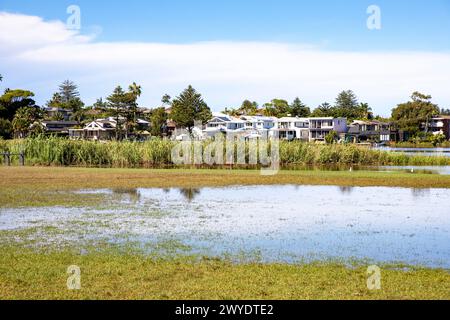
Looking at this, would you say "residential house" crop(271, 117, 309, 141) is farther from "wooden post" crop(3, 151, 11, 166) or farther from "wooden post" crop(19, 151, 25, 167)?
"wooden post" crop(19, 151, 25, 167)

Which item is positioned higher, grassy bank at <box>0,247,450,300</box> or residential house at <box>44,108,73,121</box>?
residential house at <box>44,108,73,121</box>

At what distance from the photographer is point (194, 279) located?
1230 centimetres

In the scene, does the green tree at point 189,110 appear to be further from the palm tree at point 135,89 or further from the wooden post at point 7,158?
the wooden post at point 7,158

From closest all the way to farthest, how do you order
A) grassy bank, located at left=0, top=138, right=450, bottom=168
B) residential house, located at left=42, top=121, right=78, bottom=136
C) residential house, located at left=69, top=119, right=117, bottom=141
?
grassy bank, located at left=0, top=138, right=450, bottom=168
residential house, located at left=69, top=119, right=117, bottom=141
residential house, located at left=42, top=121, right=78, bottom=136

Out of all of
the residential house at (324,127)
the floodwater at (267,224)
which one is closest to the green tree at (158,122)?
the residential house at (324,127)

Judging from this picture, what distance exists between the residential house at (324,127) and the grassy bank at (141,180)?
93630 mm

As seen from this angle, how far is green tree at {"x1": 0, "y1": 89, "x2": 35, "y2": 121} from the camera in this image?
117438 mm

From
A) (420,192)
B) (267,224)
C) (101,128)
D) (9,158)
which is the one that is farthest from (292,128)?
(267,224)

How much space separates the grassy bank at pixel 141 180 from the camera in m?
28.0

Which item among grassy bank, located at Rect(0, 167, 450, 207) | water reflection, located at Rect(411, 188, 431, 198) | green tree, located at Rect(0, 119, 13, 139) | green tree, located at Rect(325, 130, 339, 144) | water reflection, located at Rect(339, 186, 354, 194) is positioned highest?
green tree, located at Rect(0, 119, 13, 139)

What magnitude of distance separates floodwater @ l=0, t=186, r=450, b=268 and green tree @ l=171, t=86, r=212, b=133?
103 metres

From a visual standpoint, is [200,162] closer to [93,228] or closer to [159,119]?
[93,228]

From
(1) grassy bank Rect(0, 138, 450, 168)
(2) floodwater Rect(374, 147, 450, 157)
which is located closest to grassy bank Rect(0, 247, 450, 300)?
(1) grassy bank Rect(0, 138, 450, 168)
